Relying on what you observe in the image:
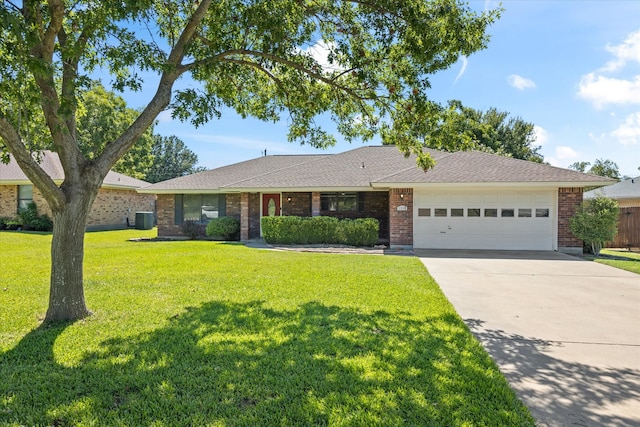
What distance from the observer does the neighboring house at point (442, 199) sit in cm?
1295

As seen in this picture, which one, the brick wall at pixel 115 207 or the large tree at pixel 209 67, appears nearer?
the large tree at pixel 209 67

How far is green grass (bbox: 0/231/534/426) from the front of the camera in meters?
2.72

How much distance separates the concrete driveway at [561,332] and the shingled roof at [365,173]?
14.6ft

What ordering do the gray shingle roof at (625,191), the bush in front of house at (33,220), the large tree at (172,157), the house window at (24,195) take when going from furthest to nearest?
the large tree at (172,157) < the gray shingle roof at (625,191) < the house window at (24,195) < the bush in front of house at (33,220)

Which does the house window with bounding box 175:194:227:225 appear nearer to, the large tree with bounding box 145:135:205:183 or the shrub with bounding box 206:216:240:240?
the shrub with bounding box 206:216:240:240

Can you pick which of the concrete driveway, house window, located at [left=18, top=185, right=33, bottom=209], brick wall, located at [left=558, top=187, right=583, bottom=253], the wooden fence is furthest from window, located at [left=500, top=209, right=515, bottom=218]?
house window, located at [left=18, top=185, right=33, bottom=209]

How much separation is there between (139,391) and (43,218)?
21036mm

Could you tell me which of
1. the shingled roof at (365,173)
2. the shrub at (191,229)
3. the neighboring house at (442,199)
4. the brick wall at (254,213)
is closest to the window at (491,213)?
the neighboring house at (442,199)

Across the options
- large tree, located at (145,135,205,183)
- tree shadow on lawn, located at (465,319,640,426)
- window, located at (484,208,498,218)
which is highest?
large tree, located at (145,135,205,183)

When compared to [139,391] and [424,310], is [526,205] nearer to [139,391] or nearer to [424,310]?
[424,310]

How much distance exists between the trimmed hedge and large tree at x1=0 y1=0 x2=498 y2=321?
612 centimetres

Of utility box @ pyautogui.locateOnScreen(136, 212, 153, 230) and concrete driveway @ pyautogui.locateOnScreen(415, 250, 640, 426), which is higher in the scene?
utility box @ pyautogui.locateOnScreen(136, 212, 153, 230)

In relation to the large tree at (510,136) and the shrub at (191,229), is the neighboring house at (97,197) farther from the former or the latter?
the large tree at (510,136)

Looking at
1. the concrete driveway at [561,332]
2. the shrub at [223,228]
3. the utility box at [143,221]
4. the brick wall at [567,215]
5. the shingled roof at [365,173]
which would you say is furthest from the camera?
the utility box at [143,221]
